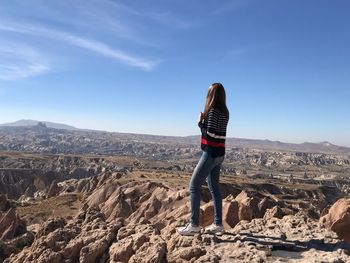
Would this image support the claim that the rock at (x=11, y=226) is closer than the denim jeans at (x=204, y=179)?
No

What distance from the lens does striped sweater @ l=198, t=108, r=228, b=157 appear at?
28.4 feet

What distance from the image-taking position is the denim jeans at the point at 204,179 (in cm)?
890

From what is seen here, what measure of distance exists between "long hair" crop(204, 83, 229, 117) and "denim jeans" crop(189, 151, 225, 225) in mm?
943

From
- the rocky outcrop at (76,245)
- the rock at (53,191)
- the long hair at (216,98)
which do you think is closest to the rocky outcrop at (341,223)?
the rocky outcrop at (76,245)

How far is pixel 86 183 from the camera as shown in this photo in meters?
73.0

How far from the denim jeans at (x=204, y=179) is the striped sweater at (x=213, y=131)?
162 mm

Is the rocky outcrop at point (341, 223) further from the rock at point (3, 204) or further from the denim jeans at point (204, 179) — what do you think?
the rock at point (3, 204)

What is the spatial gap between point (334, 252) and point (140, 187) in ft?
146

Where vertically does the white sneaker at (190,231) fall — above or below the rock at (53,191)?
above

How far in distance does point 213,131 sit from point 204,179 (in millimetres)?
1092

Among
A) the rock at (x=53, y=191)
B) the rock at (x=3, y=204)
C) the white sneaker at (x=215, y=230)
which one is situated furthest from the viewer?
the rock at (x=53, y=191)

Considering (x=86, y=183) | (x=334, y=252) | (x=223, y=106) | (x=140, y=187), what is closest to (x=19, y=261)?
(x=223, y=106)

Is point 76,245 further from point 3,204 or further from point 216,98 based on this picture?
point 3,204

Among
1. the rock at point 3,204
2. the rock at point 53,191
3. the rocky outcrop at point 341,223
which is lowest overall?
the rock at point 53,191
